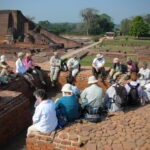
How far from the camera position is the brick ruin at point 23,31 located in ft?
92.6

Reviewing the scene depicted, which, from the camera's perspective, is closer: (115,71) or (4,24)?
(115,71)

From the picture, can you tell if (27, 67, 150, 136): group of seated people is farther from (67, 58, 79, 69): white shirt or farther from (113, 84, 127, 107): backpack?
(67, 58, 79, 69): white shirt

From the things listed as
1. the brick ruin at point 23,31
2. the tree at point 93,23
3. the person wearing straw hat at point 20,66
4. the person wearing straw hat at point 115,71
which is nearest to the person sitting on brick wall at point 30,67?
the person wearing straw hat at point 20,66

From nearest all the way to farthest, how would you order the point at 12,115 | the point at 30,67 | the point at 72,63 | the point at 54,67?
1. the point at 12,115
2. the point at 30,67
3. the point at 72,63
4. the point at 54,67

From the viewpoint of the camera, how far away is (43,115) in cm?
480

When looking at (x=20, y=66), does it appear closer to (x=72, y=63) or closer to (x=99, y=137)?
(x=72, y=63)

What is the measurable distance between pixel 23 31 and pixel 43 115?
A: 87.7ft

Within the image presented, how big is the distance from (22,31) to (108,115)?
86.0 ft

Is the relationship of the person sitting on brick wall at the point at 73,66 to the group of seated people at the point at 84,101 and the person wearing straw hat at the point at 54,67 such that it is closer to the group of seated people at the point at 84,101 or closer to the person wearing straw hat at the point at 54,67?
the person wearing straw hat at the point at 54,67

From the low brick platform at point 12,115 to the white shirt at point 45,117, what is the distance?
3.79 ft

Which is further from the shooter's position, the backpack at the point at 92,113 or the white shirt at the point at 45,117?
the backpack at the point at 92,113

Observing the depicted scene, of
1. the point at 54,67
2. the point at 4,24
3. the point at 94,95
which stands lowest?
the point at 94,95

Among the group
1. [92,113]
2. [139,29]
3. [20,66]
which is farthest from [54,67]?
[139,29]

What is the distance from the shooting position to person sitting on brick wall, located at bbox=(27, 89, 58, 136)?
4789 millimetres
